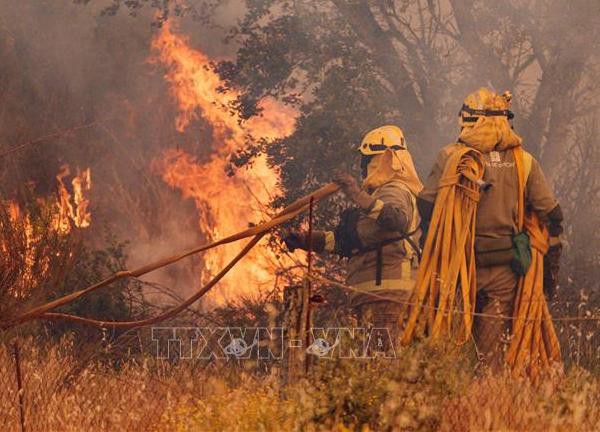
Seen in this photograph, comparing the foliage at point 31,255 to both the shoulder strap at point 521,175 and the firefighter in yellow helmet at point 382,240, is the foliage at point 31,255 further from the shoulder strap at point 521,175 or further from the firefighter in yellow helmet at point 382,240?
the shoulder strap at point 521,175

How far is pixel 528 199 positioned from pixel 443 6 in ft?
45.0

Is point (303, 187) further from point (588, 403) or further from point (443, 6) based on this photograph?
point (443, 6)

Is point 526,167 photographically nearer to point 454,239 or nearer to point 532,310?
point 454,239

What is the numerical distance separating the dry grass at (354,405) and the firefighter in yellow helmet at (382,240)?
1.43 metres

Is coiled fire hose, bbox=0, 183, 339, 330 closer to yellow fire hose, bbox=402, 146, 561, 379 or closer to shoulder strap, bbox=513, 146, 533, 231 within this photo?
yellow fire hose, bbox=402, 146, 561, 379

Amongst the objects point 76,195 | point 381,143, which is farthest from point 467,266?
point 76,195

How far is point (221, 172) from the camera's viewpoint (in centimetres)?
1592

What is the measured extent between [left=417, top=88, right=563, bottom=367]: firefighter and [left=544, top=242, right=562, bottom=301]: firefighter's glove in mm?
11

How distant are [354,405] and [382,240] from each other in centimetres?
296

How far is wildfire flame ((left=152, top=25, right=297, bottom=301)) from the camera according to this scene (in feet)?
47.2

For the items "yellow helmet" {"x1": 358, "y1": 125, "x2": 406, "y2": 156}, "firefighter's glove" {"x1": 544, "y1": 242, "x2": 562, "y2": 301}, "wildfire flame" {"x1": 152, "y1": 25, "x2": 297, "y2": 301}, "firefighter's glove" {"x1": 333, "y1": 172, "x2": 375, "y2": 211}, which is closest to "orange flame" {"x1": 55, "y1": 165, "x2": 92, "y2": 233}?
"wildfire flame" {"x1": 152, "y1": 25, "x2": 297, "y2": 301}

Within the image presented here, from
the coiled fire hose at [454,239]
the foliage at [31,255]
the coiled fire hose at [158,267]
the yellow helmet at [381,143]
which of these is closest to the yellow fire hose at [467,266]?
the coiled fire hose at [454,239]

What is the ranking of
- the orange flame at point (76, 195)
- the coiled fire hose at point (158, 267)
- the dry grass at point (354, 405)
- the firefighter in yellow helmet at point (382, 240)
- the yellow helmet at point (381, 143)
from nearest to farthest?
the dry grass at point (354, 405)
the coiled fire hose at point (158, 267)
the firefighter in yellow helmet at point (382, 240)
the yellow helmet at point (381, 143)
the orange flame at point (76, 195)

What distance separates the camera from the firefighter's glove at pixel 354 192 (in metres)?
8.05
